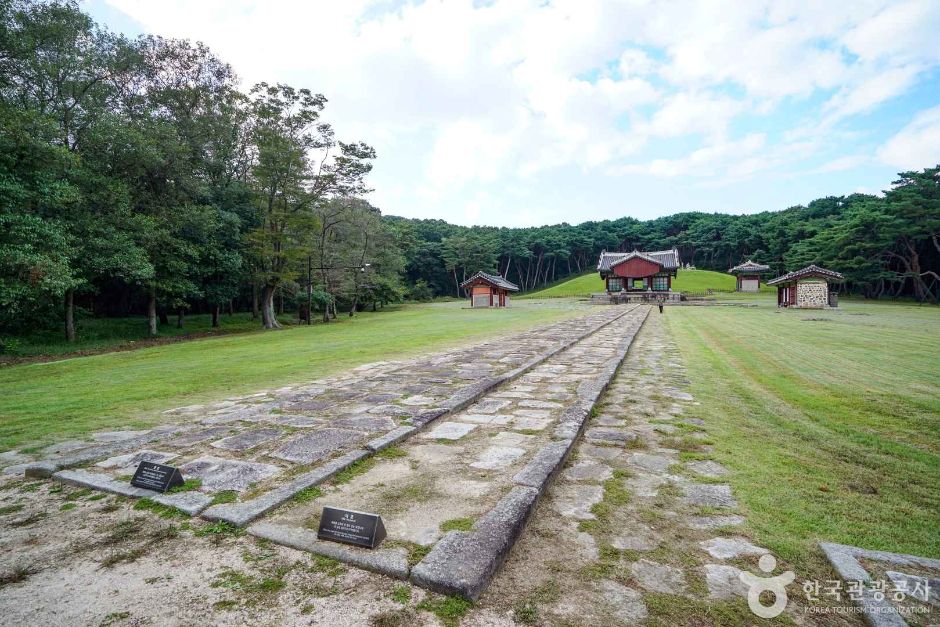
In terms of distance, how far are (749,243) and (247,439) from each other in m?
72.5

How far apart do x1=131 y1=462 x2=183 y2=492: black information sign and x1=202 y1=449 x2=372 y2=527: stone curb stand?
528mm

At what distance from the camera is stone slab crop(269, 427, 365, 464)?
11.7 ft

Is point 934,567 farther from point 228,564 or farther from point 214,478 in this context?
point 214,478

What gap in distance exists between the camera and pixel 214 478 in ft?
10.4

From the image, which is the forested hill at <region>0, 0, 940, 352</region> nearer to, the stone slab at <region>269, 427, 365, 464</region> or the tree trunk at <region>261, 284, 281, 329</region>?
the tree trunk at <region>261, 284, 281, 329</region>

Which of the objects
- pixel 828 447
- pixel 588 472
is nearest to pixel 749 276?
pixel 828 447

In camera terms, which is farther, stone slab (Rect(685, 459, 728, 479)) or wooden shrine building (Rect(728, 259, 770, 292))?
wooden shrine building (Rect(728, 259, 770, 292))

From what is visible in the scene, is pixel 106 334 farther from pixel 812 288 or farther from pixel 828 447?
pixel 812 288

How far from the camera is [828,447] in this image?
3.75m

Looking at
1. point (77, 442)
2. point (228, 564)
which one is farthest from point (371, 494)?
point (77, 442)

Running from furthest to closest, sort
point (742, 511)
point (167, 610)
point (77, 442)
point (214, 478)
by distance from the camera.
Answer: point (77, 442), point (214, 478), point (742, 511), point (167, 610)

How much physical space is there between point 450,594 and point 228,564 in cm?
119

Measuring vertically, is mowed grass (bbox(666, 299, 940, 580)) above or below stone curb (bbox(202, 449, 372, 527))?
below

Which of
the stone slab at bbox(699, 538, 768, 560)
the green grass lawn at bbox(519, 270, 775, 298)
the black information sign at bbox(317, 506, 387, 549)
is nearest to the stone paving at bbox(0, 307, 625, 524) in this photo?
the black information sign at bbox(317, 506, 387, 549)
